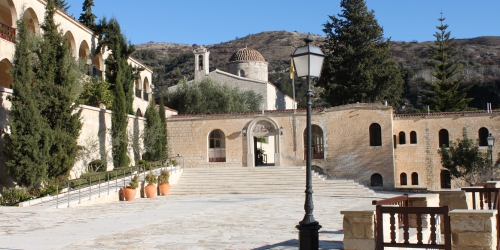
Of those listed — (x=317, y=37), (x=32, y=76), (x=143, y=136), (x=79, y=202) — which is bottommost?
(x=79, y=202)

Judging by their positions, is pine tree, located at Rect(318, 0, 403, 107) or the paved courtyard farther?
Result: pine tree, located at Rect(318, 0, 403, 107)

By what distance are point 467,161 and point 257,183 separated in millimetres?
10709

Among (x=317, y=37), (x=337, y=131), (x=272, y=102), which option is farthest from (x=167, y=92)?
(x=317, y=37)

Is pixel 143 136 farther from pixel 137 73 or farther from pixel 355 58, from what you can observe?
pixel 355 58

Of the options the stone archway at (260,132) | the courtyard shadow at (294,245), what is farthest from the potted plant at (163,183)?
the courtyard shadow at (294,245)

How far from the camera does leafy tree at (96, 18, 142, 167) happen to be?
26.4 metres

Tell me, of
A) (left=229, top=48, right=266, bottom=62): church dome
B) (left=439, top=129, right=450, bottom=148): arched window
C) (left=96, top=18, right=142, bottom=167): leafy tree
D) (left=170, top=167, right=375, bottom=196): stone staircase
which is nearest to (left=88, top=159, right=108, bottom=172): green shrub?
(left=96, top=18, right=142, bottom=167): leafy tree

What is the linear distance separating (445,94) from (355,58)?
30.0 ft

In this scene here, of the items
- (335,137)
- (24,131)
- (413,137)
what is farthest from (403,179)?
(24,131)

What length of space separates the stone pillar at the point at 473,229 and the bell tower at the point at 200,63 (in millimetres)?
39529

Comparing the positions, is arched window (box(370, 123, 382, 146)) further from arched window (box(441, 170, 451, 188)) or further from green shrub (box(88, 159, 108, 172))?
green shrub (box(88, 159, 108, 172))

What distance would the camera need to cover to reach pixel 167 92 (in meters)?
43.9

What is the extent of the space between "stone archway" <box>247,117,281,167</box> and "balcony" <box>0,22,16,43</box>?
1378 centimetres

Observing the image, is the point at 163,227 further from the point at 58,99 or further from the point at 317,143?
the point at 317,143
